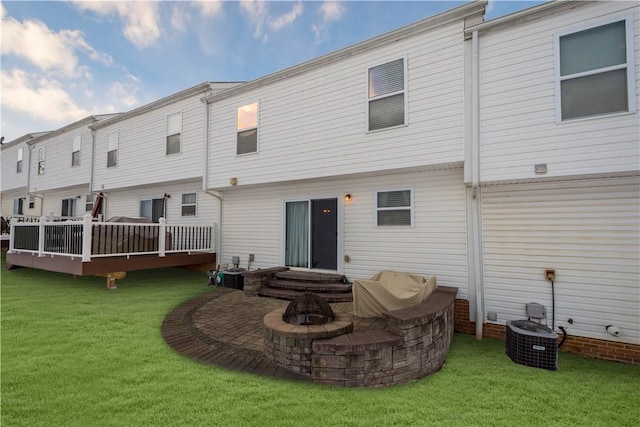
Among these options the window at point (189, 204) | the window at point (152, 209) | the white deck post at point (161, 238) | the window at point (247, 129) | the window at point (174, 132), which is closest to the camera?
the white deck post at point (161, 238)

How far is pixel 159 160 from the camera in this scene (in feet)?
36.0

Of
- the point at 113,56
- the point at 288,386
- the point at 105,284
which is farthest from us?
the point at 113,56

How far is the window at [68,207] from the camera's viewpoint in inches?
607

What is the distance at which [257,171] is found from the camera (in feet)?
27.8

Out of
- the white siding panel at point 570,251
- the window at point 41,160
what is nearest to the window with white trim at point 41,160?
the window at point 41,160

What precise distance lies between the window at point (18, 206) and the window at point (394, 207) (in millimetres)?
24037

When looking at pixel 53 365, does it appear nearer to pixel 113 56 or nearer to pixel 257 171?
pixel 257 171

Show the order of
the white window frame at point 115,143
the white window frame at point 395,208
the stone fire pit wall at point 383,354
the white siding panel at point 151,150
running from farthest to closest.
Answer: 1. the white window frame at point 115,143
2. the white siding panel at point 151,150
3. the white window frame at point 395,208
4. the stone fire pit wall at point 383,354

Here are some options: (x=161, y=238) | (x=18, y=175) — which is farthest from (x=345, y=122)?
(x=18, y=175)

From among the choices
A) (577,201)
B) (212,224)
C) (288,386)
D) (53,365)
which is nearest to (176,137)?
(212,224)

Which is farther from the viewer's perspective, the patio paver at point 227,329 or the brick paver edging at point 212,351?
the patio paver at point 227,329

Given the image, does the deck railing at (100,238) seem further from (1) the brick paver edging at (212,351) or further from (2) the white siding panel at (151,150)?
(1) the brick paver edging at (212,351)

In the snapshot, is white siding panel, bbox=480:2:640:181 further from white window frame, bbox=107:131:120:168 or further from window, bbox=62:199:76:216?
window, bbox=62:199:76:216

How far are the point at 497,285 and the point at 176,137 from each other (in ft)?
36.5
